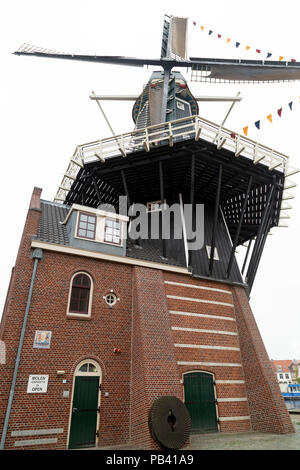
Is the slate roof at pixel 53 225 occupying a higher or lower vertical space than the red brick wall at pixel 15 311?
higher

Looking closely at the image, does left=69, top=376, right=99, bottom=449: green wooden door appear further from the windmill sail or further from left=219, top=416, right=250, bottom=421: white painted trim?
the windmill sail

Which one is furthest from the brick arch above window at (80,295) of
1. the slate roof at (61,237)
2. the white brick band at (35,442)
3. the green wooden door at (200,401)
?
the green wooden door at (200,401)

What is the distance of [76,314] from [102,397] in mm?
3311

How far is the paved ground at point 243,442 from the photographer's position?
1004cm

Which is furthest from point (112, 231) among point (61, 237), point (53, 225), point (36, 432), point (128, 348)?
point (36, 432)

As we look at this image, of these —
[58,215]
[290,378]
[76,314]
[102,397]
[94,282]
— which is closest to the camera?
[102,397]

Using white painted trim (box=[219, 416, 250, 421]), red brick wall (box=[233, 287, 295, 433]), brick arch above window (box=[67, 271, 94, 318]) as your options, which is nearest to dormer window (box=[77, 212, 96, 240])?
brick arch above window (box=[67, 271, 94, 318])

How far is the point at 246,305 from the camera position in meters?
16.5

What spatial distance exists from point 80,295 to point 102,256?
6.65 ft

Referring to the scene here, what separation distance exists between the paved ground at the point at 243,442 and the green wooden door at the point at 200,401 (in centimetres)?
43

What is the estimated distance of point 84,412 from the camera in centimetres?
1087

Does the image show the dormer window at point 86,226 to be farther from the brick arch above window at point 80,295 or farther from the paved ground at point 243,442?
the paved ground at point 243,442
